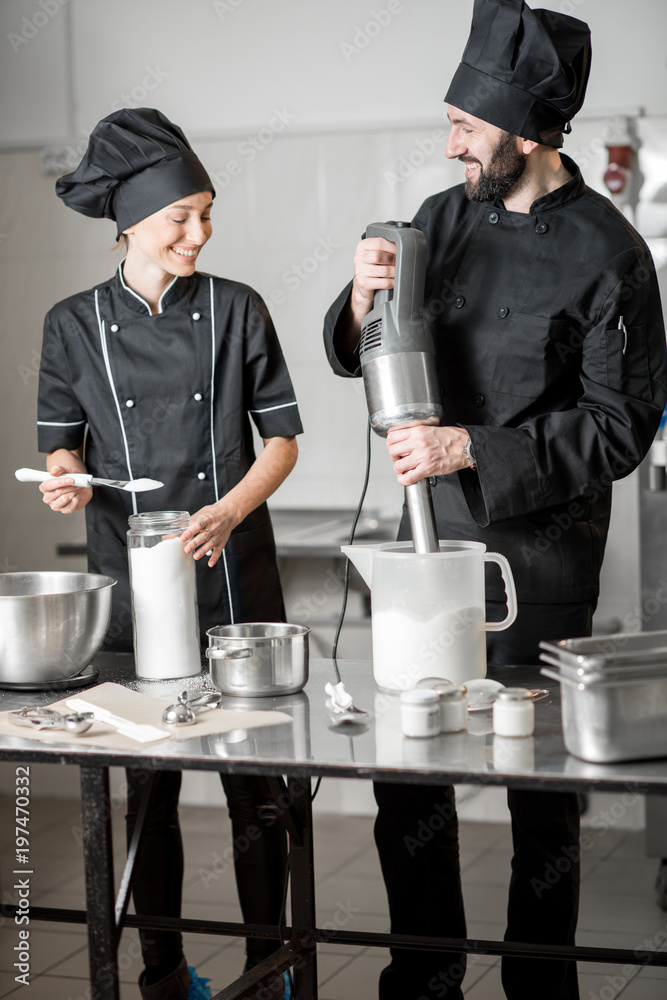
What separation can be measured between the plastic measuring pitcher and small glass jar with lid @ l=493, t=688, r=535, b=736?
0.63ft

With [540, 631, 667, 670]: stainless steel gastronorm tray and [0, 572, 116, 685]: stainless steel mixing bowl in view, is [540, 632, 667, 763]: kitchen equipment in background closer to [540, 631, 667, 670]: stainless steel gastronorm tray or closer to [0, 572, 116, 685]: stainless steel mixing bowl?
[540, 631, 667, 670]: stainless steel gastronorm tray

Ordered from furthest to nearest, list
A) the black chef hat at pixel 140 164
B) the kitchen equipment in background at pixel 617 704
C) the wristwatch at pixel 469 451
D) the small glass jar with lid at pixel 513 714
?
1. the black chef hat at pixel 140 164
2. the wristwatch at pixel 469 451
3. the small glass jar with lid at pixel 513 714
4. the kitchen equipment in background at pixel 617 704

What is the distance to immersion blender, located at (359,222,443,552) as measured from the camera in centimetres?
183

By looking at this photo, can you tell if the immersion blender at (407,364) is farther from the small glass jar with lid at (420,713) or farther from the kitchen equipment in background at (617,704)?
the kitchen equipment in background at (617,704)

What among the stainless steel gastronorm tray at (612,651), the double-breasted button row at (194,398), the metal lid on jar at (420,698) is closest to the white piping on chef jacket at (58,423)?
the double-breasted button row at (194,398)

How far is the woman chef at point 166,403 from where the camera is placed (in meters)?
2.24

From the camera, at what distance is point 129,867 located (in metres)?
1.67

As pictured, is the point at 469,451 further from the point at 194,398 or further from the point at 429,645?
the point at 194,398

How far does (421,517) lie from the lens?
6.01ft

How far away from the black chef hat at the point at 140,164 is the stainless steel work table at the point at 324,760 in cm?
94

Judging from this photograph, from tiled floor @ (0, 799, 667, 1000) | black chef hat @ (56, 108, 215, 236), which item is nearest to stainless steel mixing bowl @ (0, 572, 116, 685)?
black chef hat @ (56, 108, 215, 236)

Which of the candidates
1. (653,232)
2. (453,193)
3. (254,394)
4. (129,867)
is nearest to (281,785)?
(129,867)

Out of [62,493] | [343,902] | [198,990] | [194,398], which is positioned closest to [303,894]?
[198,990]

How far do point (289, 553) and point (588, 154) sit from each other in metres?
1.56
